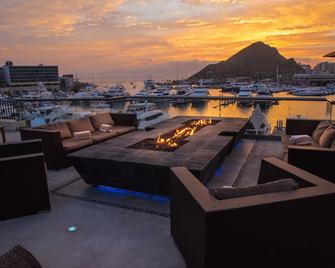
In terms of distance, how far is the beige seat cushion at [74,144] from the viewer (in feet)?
14.7

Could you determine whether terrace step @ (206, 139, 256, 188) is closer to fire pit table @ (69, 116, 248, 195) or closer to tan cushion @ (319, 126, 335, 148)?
fire pit table @ (69, 116, 248, 195)

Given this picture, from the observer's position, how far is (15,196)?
9.46 ft

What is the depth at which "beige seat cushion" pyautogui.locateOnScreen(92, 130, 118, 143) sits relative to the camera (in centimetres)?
501

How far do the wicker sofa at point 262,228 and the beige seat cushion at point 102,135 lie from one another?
3.33m

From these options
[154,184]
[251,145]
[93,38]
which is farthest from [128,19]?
[154,184]

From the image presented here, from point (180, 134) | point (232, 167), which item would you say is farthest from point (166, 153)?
point (232, 167)

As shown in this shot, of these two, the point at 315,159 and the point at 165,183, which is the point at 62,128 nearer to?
the point at 165,183

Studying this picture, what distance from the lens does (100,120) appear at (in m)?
6.02

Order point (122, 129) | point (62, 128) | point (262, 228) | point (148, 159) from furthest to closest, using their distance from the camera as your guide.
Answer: point (122, 129) → point (62, 128) → point (148, 159) → point (262, 228)

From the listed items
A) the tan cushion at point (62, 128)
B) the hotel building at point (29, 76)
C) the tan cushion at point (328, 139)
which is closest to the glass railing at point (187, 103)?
the tan cushion at point (328, 139)

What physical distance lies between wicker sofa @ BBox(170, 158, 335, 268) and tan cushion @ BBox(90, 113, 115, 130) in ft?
13.9

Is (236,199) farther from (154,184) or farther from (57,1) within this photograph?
(57,1)

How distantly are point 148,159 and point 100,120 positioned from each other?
3.08m

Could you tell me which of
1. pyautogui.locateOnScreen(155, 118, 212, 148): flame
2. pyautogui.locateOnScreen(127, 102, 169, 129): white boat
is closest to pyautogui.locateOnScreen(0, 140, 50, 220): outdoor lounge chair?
pyautogui.locateOnScreen(155, 118, 212, 148): flame
